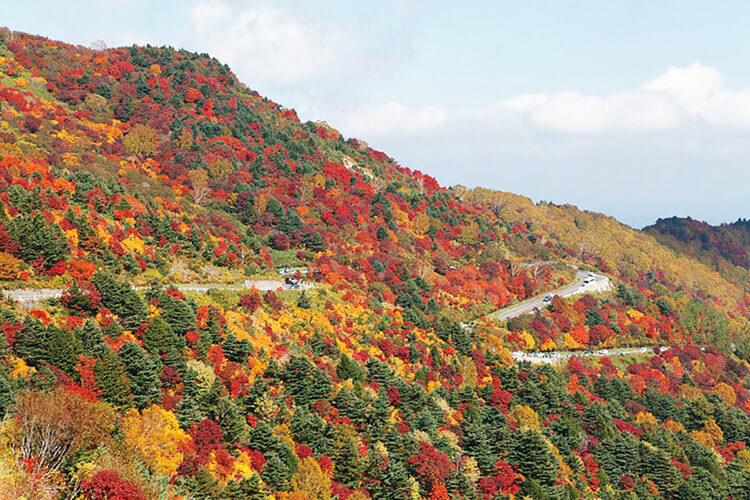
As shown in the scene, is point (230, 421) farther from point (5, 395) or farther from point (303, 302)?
point (303, 302)

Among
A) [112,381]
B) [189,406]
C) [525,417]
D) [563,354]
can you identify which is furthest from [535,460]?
[563,354]

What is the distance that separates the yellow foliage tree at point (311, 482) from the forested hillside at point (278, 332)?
0.16 metres

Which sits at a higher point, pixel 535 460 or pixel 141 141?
pixel 141 141

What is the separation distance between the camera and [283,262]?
90.4m

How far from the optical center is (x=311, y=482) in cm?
4359

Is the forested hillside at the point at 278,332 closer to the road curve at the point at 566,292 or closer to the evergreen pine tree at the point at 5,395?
the evergreen pine tree at the point at 5,395

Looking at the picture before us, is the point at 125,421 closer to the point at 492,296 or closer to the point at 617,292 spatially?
the point at 492,296

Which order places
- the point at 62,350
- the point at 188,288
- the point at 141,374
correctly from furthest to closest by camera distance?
the point at 188,288, the point at 141,374, the point at 62,350

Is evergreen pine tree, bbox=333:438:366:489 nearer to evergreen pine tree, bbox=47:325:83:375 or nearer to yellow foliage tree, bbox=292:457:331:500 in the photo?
yellow foliage tree, bbox=292:457:331:500

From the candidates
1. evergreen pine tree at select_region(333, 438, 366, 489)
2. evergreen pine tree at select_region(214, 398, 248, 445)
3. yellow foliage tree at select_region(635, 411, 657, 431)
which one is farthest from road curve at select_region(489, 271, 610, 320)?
evergreen pine tree at select_region(214, 398, 248, 445)

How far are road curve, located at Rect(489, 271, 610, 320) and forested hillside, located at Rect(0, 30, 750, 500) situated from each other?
268 centimetres

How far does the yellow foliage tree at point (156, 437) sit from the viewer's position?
37.2 meters

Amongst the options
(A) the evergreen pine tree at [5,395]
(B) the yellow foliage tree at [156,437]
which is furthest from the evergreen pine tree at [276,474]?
(A) the evergreen pine tree at [5,395]

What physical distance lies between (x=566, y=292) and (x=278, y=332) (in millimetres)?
78678
